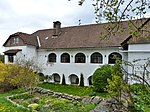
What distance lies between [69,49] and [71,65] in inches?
86.2

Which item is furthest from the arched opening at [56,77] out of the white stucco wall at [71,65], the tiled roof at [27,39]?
the tiled roof at [27,39]

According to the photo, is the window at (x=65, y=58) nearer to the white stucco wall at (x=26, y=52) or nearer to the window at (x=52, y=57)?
the window at (x=52, y=57)

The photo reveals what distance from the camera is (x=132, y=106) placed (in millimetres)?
5551

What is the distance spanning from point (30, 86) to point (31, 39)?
14183mm

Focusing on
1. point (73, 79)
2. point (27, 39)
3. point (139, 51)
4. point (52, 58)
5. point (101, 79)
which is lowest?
point (73, 79)

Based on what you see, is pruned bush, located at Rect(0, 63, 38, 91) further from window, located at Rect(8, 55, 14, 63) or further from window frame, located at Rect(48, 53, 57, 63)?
window, located at Rect(8, 55, 14, 63)

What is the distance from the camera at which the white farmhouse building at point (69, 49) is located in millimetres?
27062

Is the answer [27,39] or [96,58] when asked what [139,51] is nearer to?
[96,58]

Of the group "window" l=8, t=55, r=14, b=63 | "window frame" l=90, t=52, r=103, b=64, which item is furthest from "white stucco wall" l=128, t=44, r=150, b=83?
"window" l=8, t=55, r=14, b=63

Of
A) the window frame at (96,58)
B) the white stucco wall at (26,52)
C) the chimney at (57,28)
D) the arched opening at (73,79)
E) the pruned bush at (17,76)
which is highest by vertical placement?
the chimney at (57,28)

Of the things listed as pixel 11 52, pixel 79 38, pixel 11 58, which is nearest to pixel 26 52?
pixel 11 52

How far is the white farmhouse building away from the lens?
2706 centimetres

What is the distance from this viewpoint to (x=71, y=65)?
30.1 meters

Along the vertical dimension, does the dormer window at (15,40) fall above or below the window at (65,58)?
above
